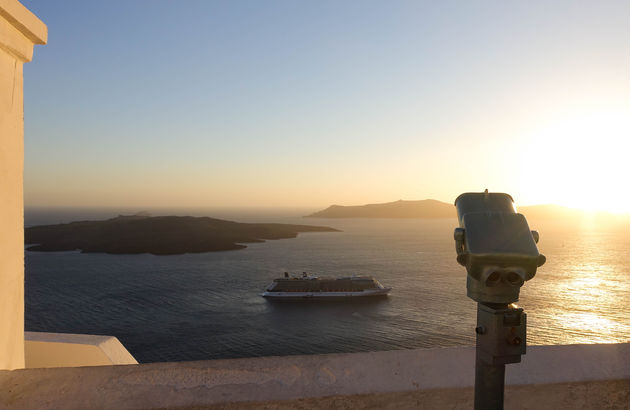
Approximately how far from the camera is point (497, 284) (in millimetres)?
1590

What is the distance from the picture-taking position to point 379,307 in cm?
4222

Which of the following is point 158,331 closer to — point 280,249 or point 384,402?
point 384,402

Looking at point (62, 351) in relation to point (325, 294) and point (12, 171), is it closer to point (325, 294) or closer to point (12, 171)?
point (12, 171)

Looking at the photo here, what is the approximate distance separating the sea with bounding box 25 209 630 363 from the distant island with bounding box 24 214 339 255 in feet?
68.5

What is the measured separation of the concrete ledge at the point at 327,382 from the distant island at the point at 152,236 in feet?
293

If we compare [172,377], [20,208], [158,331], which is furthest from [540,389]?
[158,331]

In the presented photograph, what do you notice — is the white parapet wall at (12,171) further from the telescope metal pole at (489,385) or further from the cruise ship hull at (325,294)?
the cruise ship hull at (325,294)

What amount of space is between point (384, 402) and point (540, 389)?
0.72 meters

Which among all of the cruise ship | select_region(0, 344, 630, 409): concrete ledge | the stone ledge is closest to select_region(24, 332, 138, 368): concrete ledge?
select_region(0, 344, 630, 409): concrete ledge

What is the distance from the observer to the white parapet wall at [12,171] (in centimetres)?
221

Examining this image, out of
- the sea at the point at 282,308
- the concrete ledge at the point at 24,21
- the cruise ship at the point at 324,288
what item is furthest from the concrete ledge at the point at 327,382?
the cruise ship at the point at 324,288

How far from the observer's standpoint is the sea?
3167 centimetres

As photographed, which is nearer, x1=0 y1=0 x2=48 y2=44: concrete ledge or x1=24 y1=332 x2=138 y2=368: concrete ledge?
x1=0 y1=0 x2=48 y2=44: concrete ledge

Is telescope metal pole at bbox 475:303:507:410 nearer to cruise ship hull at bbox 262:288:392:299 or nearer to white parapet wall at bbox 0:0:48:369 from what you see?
white parapet wall at bbox 0:0:48:369
